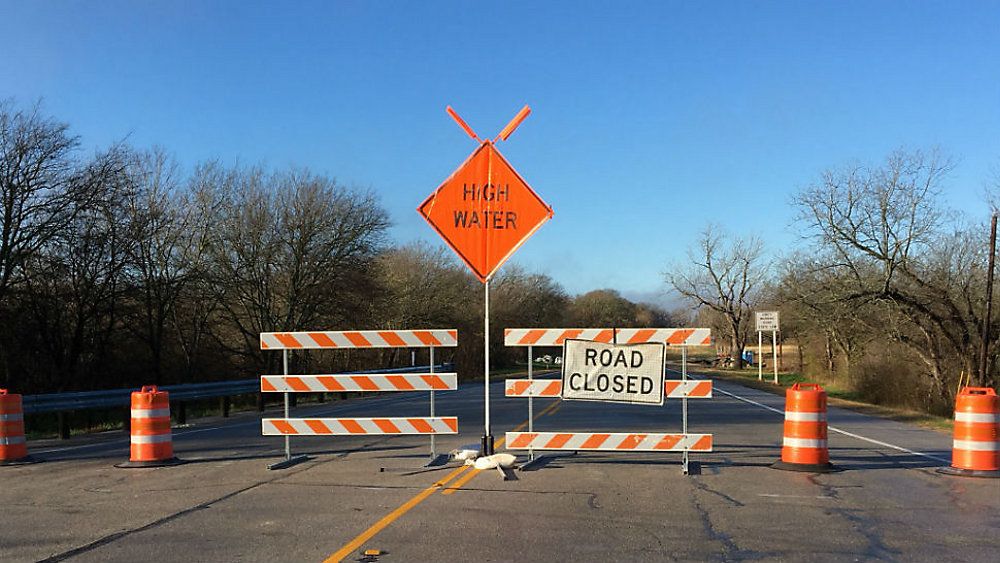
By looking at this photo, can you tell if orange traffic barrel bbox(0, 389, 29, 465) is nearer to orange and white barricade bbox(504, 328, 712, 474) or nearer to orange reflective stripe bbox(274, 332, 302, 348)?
orange reflective stripe bbox(274, 332, 302, 348)

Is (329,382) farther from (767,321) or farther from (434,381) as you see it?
(767,321)

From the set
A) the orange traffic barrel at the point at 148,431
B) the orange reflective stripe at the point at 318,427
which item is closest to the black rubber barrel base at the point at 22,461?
the orange traffic barrel at the point at 148,431

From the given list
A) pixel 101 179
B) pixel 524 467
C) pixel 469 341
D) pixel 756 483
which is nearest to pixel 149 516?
pixel 524 467

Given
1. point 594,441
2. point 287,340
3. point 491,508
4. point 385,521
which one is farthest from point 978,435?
point 287,340

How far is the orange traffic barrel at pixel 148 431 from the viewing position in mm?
10961

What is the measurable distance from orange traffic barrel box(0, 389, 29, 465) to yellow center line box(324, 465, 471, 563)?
6492 mm

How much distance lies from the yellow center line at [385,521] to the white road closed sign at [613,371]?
188 centimetres

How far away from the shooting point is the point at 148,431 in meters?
11.0

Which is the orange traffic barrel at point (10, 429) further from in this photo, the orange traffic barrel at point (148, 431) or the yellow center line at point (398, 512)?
the yellow center line at point (398, 512)

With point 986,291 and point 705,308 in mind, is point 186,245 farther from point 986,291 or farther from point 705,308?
point 705,308

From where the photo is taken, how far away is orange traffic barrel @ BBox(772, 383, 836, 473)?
33.1 feet

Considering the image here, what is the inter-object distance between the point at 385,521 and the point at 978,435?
7324mm

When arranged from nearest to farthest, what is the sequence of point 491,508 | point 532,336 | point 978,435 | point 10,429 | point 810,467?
point 491,508 < point 978,435 < point 810,467 < point 532,336 < point 10,429

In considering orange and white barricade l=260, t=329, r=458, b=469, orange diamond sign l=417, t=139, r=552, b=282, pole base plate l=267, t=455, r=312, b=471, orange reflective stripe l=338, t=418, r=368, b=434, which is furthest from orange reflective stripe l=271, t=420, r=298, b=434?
orange diamond sign l=417, t=139, r=552, b=282
